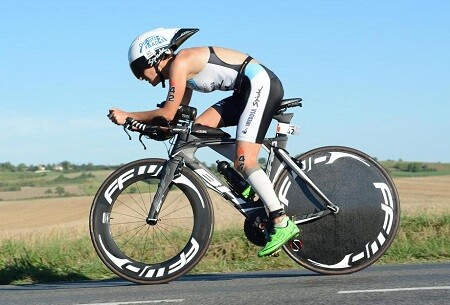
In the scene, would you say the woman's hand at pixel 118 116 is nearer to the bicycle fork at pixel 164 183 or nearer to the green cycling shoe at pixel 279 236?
the bicycle fork at pixel 164 183

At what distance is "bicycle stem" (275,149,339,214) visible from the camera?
23.3 feet

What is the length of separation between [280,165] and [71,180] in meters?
72.1

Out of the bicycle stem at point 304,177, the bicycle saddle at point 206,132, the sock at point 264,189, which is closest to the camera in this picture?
the sock at point 264,189

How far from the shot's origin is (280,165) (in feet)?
23.5

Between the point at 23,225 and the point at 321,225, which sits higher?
the point at 321,225

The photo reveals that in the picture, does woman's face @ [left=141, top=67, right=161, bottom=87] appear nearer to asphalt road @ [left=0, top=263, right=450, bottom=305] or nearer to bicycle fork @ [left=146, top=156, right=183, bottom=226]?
bicycle fork @ [left=146, top=156, right=183, bottom=226]

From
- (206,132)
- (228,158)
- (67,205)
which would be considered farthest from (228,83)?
(67,205)

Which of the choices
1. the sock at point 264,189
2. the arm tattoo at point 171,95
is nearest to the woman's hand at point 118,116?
the arm tattoo at point 171,95

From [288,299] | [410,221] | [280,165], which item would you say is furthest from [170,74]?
[410,221]

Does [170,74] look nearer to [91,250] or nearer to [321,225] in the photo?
[321,225]

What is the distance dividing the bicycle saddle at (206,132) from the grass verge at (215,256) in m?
2.15

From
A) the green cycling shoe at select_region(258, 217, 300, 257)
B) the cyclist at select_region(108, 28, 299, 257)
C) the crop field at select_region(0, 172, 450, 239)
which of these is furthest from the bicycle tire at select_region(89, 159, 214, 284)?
the crop field at select_region(0, 172, 450, 239)

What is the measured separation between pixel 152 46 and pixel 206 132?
792 millimetres

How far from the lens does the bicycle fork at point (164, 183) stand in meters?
7.01
